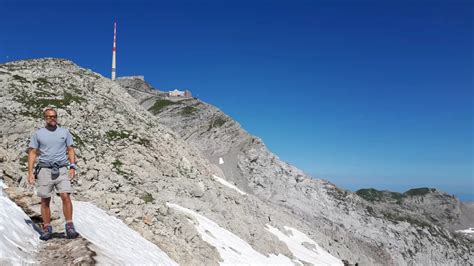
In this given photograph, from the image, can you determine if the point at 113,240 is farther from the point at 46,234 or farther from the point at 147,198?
the point at 147,198

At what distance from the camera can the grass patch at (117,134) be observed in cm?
3652

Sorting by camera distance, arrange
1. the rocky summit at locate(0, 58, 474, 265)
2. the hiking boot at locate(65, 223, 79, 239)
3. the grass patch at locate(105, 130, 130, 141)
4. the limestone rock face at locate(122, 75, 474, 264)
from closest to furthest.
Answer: the hiking boot at locate(65, 223, 79, 239)
the rocky summit at locate(0, 58, 474, 265)
the grass patch at locate(105, 130, 130, 141)
the limestone rock face at locate(122, 75, 474, 264)

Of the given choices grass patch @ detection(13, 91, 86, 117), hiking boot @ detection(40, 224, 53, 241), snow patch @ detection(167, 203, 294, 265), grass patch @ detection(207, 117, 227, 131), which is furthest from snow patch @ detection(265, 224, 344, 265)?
grass patch @ detection(207, 117, 227, 131)

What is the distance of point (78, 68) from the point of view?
5341cm

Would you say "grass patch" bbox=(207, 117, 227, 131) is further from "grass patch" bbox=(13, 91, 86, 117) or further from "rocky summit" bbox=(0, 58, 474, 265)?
"grass patch" bbox=(13, 91, 86, 117)

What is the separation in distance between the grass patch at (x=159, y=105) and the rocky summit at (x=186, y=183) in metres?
0.27

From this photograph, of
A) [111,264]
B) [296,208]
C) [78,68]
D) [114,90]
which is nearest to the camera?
[111,264]

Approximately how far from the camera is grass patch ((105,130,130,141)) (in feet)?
120

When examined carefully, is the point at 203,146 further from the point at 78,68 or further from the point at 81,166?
the point at 81,166

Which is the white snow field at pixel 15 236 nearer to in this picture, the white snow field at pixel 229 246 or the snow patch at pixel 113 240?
the snow patch at pixel 113 240

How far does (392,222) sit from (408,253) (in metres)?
7.81

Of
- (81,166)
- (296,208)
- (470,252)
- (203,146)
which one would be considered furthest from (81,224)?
(470,252)

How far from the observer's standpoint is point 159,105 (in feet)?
297

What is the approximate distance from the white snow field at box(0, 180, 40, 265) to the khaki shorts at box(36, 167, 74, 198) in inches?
43.4
